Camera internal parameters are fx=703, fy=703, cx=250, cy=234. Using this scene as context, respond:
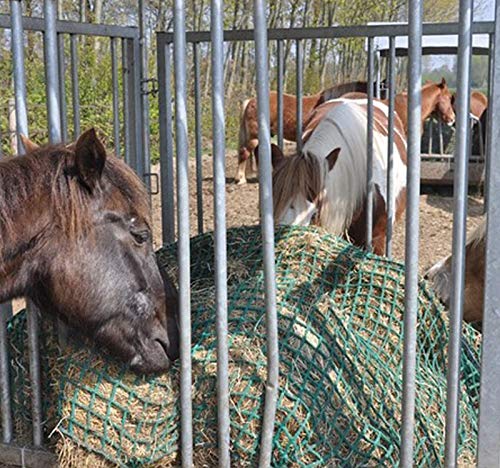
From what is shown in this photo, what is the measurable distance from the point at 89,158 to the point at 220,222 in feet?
1.43

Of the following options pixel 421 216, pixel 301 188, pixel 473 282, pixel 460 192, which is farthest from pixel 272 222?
pixel 421 216

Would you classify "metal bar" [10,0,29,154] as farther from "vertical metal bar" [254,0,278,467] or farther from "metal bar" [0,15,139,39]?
"vertical metal bar" [254,0,278,467]

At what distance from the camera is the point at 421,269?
598cm

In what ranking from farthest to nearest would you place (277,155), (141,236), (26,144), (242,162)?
1. (242,162)
2. (277,155)
3. (26,144)
4. (141,236)

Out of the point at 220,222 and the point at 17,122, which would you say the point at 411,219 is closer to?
the point at 220,222

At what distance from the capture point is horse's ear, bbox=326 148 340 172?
3.91 meters

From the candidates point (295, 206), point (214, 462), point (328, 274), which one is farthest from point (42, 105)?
point (214, 462)

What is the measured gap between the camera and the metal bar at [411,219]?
1866 millimetres

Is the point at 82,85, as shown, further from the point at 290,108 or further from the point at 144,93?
the point at 144,93

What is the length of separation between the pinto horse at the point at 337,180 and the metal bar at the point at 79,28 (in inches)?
41.1

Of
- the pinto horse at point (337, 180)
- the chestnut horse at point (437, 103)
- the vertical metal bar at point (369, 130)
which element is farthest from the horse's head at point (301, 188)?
the chestnut horse at point (437, 103)

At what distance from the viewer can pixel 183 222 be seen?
2180 millimetres

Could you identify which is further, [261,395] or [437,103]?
[437,103]

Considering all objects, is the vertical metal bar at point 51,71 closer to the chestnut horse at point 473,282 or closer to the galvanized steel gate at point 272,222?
the galvanized steel gate at point 272,222
